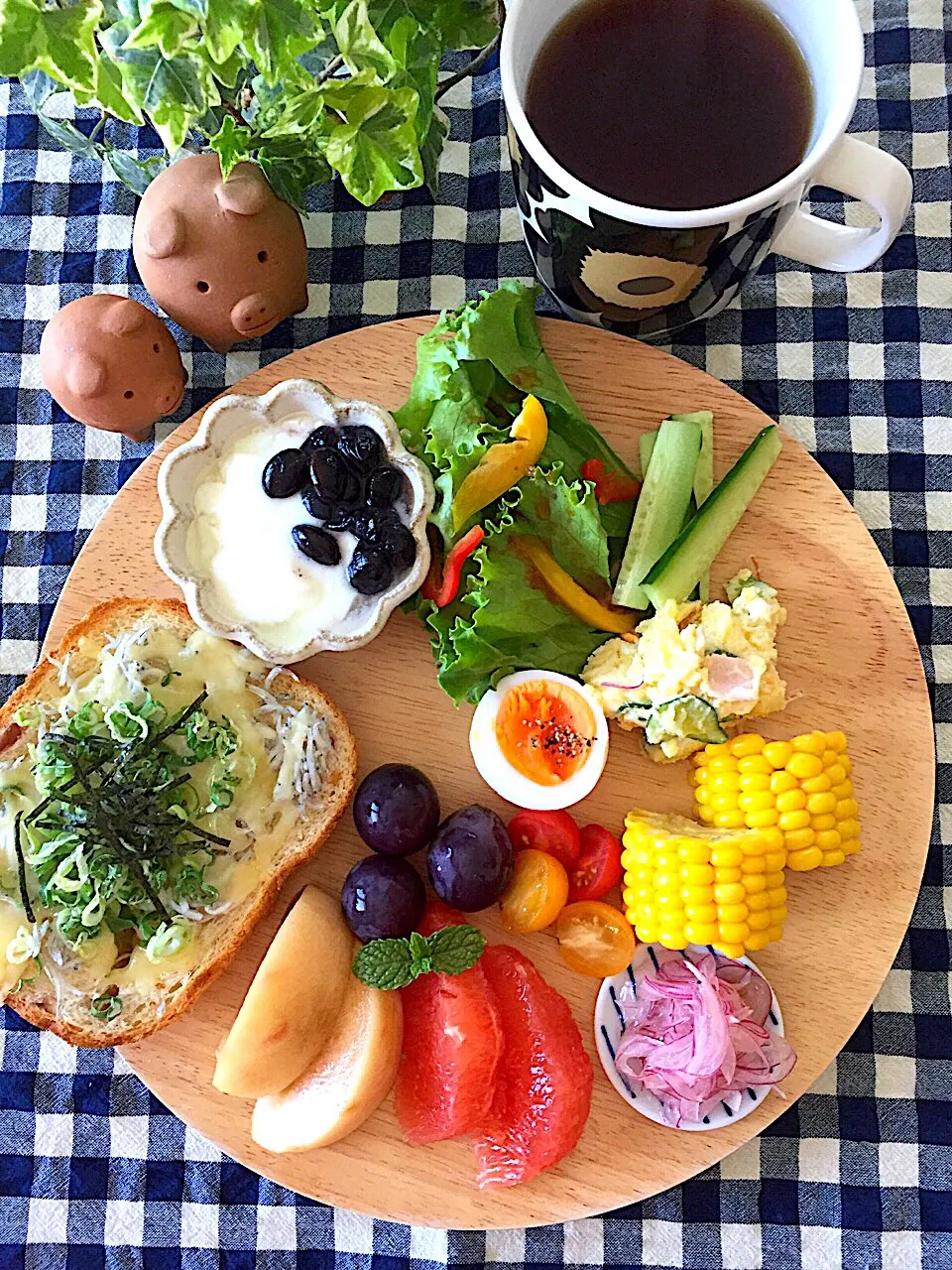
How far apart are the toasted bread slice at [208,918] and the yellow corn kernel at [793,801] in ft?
2.41

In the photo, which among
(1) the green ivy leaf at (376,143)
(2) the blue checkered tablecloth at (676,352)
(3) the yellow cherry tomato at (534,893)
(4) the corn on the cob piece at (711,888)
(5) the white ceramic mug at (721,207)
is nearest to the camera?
(1) the green ivy leaf at (376,143)

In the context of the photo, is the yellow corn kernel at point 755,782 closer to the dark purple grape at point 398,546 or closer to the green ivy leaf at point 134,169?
the dark purple grape at point 398,546

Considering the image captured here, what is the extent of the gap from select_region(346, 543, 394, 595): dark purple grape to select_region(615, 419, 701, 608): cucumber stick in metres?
A: 0.43

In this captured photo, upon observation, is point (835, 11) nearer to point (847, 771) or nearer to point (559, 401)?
point (559, 401)

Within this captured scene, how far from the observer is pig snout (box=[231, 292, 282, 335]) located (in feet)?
6.46

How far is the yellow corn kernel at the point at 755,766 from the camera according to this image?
190 centimetres

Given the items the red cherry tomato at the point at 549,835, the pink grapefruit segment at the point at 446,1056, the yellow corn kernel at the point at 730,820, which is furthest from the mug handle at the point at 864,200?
the pink grapefruit segment at the point at 446,1056

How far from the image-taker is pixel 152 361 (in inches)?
79.0

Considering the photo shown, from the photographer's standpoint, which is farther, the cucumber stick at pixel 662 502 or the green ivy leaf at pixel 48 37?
the cucumber stick at pixel 662 502

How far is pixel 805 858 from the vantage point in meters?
1.88

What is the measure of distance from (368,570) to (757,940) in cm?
88

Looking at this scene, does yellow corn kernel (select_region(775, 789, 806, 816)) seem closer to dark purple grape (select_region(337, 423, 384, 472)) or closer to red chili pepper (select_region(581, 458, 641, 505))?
red chili pepper (select_region(581, 458, 641, 505))

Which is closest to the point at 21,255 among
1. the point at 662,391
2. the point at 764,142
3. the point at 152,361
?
the point at 152,361

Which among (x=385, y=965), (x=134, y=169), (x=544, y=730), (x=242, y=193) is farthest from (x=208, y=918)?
(x=134, y=169)
